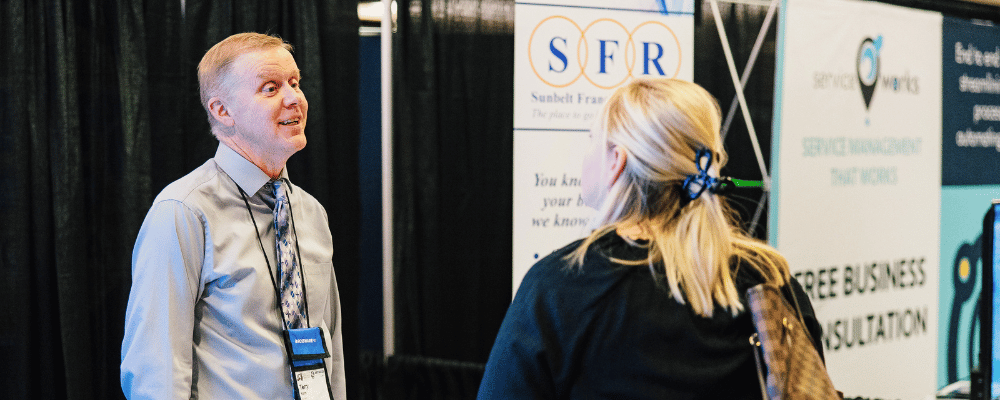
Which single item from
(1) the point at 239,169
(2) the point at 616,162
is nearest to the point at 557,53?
(1) the point at 239,169

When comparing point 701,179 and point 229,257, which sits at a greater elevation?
point 701,179

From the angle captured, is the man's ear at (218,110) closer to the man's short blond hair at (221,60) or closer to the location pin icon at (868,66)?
the man's short blond hair at (221,60)

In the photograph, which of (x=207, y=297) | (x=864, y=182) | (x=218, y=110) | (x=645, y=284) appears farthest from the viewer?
(x=864, y=182)

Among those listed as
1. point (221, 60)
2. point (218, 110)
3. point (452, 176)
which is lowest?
point (452, 176)

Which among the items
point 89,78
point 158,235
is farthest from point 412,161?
point 158,235

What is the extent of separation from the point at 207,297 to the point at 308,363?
0.81 ft

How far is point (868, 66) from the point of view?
424 centimetres

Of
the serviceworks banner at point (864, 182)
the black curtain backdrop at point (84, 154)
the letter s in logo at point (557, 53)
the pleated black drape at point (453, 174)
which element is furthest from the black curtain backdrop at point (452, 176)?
the serviceworks banner at point (864, 182)

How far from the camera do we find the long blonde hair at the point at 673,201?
1187 millimetres

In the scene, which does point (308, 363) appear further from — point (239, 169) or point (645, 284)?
point (645, 284)

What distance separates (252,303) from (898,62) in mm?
3805

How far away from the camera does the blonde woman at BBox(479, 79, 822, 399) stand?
3.82 ft

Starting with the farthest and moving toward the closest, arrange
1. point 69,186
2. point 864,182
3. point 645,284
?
1. point 864,182
2. point 69,186
3. point 645,284

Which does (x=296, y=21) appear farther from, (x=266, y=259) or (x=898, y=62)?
(x=898, y=62)
